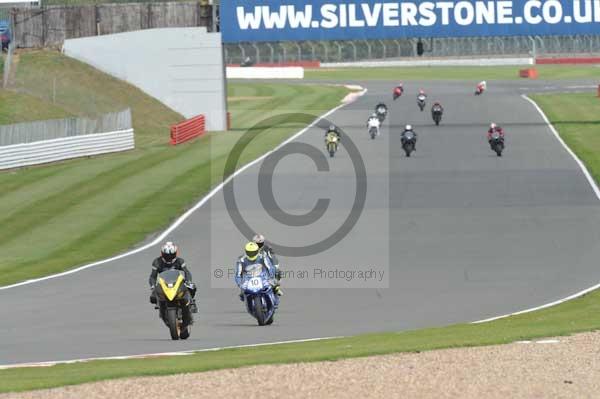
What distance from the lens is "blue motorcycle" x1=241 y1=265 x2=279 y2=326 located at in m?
20.2

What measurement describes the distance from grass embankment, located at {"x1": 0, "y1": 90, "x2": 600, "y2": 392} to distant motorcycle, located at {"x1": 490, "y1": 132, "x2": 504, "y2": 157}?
2942 cm

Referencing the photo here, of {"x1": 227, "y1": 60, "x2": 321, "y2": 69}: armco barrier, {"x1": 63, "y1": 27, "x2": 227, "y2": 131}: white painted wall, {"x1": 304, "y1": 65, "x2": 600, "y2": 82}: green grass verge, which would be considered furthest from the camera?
{"x1": 227, "y1": 60, "x2": 321, "y2": 69}: armco barrier

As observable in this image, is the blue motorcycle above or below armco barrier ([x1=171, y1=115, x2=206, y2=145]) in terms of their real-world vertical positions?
below

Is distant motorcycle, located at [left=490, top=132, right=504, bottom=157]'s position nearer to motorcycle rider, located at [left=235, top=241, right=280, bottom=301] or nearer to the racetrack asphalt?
the racetrack asphalt

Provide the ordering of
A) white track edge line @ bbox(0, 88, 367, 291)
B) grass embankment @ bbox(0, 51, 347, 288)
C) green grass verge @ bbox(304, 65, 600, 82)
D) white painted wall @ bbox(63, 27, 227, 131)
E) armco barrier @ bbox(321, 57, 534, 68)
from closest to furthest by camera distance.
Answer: white track edge line @ bbox(0, 88, 367, 291), grass embankment @ bbox(0, 51, 347, 288), white painted wall @ bbox(63, 27, 227, 131), green grass verge @ bbox(304, 65, 600, 82), armco barrier @ bbox(321, 57, 534, 68)

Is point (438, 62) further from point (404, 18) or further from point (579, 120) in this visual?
point (404, 18)

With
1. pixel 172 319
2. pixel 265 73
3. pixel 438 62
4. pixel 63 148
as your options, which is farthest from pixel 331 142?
pixel 438 62

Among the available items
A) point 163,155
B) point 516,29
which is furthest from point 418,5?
point 163,155

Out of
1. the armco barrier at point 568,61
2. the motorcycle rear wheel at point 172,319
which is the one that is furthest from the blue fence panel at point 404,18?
the armco barrier at point 568,61

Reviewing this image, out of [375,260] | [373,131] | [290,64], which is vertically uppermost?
[290,64]

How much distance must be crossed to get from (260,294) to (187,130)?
138 ft

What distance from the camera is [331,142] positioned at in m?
52.2

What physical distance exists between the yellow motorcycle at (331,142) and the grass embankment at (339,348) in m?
30.1

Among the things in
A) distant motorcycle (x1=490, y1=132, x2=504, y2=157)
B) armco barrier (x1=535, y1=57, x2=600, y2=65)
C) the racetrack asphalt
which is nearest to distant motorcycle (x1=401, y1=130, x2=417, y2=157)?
the racetrack asphalt
